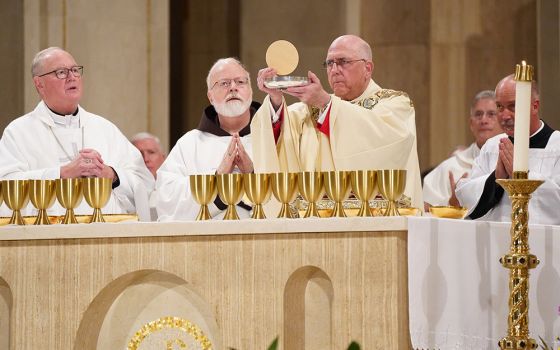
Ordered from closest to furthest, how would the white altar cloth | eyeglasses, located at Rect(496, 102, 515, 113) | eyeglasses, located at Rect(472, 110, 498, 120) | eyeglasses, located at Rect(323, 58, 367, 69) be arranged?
1. the white altar cloth
2. eyeglasses, located at Rect(496, 102, 515, 113)
3. eyeglasses, located at Rect(323, 58, 367, 69)
4. eyeglasses, located at Rect(472, 110, 498, 120)

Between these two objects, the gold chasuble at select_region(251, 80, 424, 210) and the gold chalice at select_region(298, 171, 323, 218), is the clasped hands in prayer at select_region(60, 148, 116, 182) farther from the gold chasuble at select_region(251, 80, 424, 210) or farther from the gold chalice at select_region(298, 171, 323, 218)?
the gold chalice at select_region(298, 171, 323, 218)

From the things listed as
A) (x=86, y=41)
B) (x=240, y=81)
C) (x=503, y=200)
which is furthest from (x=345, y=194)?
(x=86, y=41)

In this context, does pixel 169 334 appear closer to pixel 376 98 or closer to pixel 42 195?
pixel 42 195

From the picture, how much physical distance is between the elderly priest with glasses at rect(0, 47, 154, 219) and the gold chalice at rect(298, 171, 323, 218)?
5.73ft

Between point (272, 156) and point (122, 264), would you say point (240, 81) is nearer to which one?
point (272, 156)

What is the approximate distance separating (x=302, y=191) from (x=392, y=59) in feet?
17.2

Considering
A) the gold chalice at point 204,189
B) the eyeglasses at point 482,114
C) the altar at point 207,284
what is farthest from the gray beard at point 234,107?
the eyeglasses at point 482,114

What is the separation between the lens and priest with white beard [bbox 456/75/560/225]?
5676mm

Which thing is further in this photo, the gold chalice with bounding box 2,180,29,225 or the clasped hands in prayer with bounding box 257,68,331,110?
the clasped hands in prayer with bounding box 257,68,331,110

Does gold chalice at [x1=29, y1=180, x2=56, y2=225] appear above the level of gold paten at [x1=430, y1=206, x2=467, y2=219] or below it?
above

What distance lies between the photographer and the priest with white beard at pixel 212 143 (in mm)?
6312

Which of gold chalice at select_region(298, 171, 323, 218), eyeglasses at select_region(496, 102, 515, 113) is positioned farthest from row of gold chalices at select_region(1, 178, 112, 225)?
eyeglasses at select_region(496, 102, 515, 113)

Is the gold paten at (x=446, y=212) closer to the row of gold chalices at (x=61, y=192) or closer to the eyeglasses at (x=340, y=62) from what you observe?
the eyeglasses at (x=340, y=62)

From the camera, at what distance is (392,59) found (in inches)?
391
